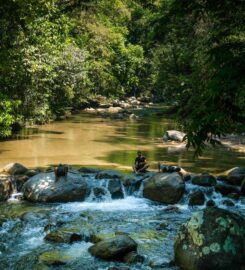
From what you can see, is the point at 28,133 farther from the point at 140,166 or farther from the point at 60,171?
the point at 60,171

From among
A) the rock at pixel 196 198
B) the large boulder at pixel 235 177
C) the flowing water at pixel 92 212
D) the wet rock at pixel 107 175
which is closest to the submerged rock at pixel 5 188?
the flowing water at pixel 92 212

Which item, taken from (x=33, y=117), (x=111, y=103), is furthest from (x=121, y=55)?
(x=33, y=117)

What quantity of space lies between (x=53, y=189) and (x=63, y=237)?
427cm

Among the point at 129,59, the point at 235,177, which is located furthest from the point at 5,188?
the point at 129,59

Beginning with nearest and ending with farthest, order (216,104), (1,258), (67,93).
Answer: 1. (216,104)
2. (1,258)
3. (67,93)

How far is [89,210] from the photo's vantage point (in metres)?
15.5

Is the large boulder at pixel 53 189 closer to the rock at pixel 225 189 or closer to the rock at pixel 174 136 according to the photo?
the rock at pixel 225 189

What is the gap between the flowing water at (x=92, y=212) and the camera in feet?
36.4

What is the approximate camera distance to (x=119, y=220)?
14367 millimetres

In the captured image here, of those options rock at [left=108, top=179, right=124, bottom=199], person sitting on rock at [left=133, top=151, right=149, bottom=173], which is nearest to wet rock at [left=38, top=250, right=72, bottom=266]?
rock at [left=108, top=179, right=124, bottom=199]

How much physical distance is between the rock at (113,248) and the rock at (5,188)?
20.3 feet

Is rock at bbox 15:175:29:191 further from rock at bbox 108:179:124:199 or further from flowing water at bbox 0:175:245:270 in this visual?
rock at bbox 108:179:124:199

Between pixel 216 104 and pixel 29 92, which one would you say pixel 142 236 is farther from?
pixel 29 92

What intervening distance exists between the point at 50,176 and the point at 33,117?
1437 cm
